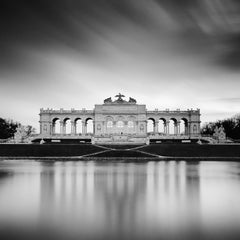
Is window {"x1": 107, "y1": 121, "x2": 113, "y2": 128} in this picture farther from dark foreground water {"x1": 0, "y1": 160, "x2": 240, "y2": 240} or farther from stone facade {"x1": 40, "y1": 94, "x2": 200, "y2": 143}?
dark foreground water {"x1": 0, "y1": 160, "x2": 240, "y2": 240}

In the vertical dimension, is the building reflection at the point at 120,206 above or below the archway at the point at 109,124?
below

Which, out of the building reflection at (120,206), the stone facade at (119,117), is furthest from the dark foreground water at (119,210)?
the stone facade at (119,117)

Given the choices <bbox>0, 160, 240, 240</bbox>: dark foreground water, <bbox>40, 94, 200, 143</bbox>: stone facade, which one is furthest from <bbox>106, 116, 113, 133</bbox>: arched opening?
<bbox>0, 160, 240, 240</bbox>: dark foreground water

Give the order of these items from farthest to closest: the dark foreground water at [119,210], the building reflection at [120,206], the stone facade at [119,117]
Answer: the stone facade at [119,117], the building reflection at [120,206], the dark foreground water at [119,210]

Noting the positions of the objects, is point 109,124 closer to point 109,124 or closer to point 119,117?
point 109,124

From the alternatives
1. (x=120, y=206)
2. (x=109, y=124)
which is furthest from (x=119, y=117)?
(x=120, y=206)

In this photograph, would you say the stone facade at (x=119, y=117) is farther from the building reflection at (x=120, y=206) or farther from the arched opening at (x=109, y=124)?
the building reflection at (x=120, y=206)

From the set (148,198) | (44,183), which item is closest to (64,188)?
(44,183)

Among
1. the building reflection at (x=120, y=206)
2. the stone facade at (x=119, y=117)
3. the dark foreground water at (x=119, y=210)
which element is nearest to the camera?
the dark foreground water at (x=119, y=210)

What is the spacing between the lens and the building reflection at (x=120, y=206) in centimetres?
1138

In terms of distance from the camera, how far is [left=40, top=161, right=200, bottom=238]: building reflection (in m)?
11.4

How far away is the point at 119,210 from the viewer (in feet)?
44.8

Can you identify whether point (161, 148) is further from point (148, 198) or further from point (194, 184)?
point (148, 198)

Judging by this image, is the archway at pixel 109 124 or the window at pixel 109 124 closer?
the archway at pixel 109 124
